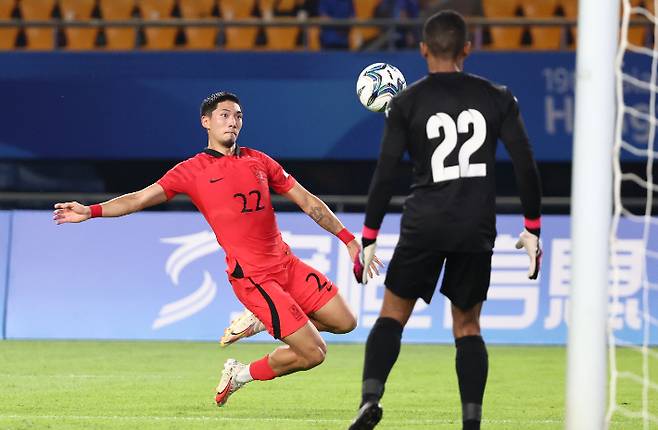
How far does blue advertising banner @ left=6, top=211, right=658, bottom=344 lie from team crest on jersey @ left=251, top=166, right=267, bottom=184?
5.25 m

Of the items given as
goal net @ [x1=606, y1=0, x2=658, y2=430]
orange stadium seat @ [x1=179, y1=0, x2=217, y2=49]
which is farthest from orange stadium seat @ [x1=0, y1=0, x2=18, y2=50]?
goal net @ [x1=606, y1=0, x2=658, y2=430]

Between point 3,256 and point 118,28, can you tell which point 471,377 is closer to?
point 3,256

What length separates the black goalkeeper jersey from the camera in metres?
5.66

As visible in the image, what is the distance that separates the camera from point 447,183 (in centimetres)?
569

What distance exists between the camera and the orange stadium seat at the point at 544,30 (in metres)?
17.1

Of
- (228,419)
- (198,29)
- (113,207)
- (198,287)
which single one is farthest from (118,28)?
(228,419)

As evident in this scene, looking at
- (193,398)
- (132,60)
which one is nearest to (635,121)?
(132,60)

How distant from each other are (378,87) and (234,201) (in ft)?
3.57

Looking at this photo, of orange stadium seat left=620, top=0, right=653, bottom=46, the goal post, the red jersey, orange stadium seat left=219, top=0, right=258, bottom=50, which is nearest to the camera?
the goal post

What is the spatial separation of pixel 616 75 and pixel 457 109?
688 mm

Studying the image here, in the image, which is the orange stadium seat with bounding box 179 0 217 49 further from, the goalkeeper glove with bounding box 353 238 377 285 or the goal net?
the goalkeeper glove with bounding box 353 238 377 285

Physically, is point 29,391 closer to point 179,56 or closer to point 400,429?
point 400,429

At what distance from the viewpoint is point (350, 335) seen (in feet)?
43.2

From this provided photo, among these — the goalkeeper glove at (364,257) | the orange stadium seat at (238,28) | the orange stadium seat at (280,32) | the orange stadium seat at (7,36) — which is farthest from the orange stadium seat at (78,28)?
the goalkeeper glove at (364,257)
